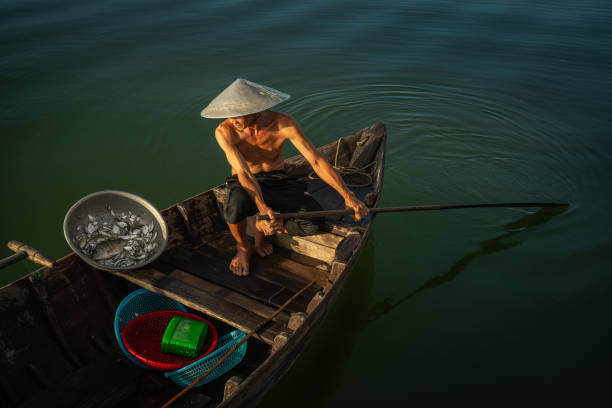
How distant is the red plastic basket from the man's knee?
0.86 meters

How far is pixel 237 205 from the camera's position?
10.4 feet

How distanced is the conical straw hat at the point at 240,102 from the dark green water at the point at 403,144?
2.09 meters

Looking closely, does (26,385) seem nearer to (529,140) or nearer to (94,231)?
(94,231)

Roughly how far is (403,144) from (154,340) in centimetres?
480

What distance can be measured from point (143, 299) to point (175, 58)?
7512 millimetres

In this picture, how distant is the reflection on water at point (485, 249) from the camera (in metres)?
3.78

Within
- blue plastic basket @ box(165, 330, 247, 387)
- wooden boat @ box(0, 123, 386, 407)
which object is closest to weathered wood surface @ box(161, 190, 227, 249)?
wooden boat @ box(0, 123, 386, 407)

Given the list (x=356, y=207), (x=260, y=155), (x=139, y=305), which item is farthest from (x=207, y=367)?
(x=260, y=155)

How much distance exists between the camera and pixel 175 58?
29.7ft

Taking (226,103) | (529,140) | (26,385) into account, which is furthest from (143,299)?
(529,140)

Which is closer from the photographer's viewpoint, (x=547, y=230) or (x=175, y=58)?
(x=547, y=230)

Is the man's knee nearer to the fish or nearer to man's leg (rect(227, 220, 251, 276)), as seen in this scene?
man's leg (rect(227, 220, 251, 276))

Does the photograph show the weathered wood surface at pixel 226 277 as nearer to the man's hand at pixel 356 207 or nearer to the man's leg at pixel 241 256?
the man's leg at pixel 241 256

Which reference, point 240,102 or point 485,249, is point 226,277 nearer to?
point 240,102
